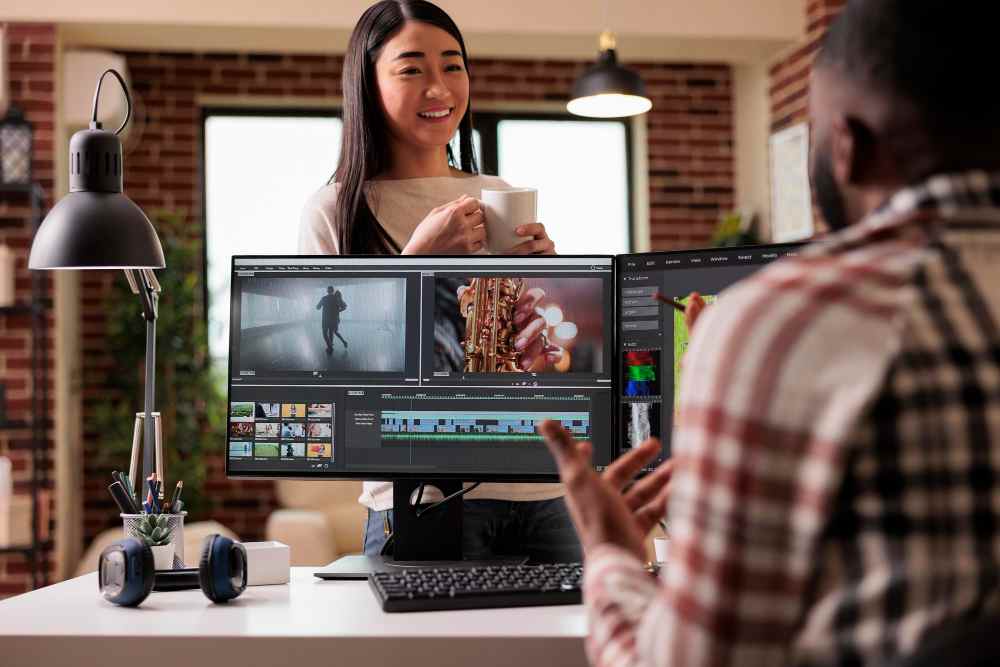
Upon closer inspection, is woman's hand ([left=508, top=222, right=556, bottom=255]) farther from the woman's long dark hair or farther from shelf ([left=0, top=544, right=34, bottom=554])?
shelf ([left=0, top=544, right=34, bottom=554])

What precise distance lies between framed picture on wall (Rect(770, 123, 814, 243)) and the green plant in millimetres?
3881

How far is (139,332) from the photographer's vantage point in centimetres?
525

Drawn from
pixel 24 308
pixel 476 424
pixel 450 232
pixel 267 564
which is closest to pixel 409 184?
pixel 450 232

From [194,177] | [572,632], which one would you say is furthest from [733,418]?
[194,177]

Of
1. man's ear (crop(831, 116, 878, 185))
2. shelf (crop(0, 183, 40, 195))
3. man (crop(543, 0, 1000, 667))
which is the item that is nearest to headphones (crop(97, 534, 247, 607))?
man (crop(543, 0, 1000, 667))

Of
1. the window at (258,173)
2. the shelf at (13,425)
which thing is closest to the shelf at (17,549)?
the shelf at (13,425)

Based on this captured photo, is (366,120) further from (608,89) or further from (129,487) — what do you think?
(608,89)

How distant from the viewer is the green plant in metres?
1.59

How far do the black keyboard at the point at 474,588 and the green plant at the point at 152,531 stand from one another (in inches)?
14.5

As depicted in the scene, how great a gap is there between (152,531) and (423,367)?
46 cm

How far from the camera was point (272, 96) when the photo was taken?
5.85 metres

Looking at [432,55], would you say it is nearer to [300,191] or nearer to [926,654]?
[926,654]

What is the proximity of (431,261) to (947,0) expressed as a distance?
1.02 meters

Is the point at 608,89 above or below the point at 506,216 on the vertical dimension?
above
